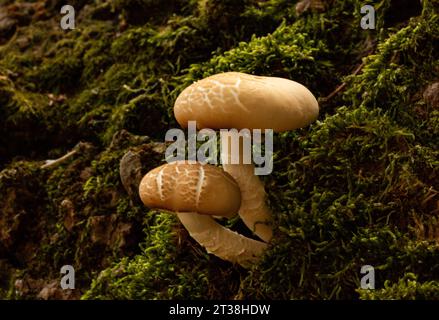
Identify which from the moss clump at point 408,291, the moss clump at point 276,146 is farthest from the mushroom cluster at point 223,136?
the moss clump at point 408,291

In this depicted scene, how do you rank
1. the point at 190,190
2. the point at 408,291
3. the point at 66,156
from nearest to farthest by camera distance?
the point at 408,291, the point at 190,190, the point at 66,156

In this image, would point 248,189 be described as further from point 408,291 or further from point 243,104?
point 408,291

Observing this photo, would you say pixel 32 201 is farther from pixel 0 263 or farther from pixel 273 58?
pixel 273 58

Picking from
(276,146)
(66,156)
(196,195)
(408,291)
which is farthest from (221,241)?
(66,156)

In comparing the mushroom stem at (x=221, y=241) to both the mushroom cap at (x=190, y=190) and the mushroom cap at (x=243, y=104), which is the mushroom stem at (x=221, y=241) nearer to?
the mushroom cap at (x=190, y=190)

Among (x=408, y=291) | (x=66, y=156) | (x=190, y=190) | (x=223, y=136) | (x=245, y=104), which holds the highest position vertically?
(x=245, y=104)

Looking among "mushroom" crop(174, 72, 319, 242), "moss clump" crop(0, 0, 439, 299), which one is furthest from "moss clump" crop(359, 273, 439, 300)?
"mushroom" crop(174, 72, 319, 242)

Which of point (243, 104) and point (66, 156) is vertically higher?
point (243, 104)

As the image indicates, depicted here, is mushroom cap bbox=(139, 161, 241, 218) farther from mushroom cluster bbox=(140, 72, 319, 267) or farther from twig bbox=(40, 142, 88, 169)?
twig bbox=(40, 142, 88, 169)
